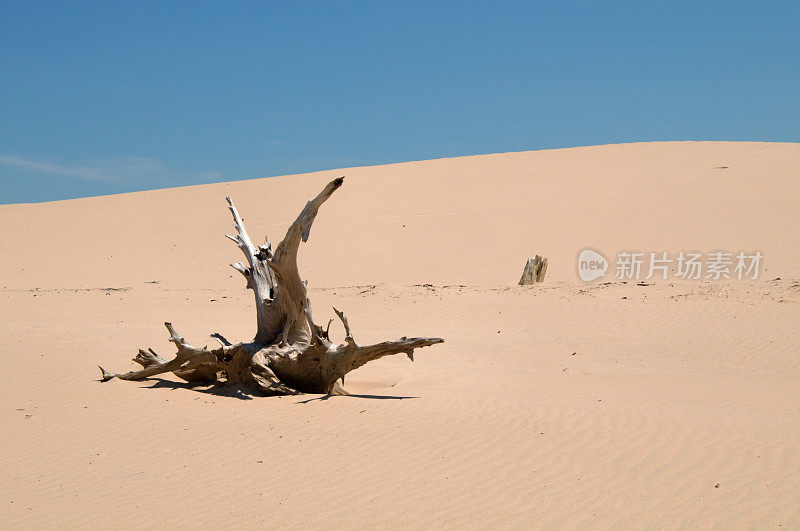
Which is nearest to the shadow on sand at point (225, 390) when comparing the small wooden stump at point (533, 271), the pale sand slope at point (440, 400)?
the pale sand slope at point (440, 400)

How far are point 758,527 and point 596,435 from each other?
5.76 ft

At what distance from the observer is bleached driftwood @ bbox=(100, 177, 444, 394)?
729cm

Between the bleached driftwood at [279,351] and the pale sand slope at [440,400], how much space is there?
332mm

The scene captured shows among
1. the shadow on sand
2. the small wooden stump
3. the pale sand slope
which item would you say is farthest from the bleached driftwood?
the small wooden stump

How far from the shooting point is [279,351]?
745 centimetres

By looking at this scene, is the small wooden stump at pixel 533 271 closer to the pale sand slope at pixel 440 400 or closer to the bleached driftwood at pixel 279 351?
the pale sand slope at pixel 440 400

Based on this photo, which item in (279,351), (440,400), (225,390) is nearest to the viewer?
(440,400)

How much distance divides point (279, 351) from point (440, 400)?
178 centimetres

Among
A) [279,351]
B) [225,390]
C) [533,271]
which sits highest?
[533,271]

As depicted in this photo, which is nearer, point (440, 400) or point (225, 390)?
point (440, 400)

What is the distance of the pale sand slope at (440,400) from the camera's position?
4430 millimetres

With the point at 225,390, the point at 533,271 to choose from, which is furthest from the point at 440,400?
the point at 533,271

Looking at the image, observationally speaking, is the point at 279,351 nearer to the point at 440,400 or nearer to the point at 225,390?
the point at 225,390

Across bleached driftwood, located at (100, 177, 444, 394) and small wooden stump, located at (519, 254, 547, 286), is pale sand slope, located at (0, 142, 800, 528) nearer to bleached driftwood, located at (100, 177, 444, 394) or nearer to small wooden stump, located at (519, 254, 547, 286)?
bleached driftwood, located at (100, 177, 444, 394)
